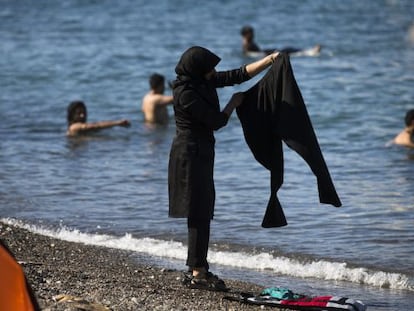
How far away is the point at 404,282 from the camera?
320 inches

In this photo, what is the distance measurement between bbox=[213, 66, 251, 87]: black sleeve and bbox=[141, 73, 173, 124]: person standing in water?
9.15m

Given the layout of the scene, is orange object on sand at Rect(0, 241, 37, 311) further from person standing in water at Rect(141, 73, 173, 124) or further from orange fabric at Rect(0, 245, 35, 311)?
person standing in water at Rect(141, 73, 173, 124)

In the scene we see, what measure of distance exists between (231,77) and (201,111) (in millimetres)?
305

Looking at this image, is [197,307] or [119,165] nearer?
[197,307]

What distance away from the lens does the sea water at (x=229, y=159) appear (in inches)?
355

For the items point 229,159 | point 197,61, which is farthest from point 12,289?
point 229,159

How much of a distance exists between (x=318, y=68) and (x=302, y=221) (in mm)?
12362

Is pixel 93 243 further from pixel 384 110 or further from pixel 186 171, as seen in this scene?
pixel 384 110

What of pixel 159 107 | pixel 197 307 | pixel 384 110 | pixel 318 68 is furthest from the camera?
pixel 318 68

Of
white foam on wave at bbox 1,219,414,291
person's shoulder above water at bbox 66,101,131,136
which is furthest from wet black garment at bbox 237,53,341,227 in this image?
person's shoulder above water at bbox 66,101,131,136

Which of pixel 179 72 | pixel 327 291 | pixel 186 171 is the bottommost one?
pixel 327 291

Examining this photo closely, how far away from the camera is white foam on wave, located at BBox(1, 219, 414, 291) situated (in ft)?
27.1

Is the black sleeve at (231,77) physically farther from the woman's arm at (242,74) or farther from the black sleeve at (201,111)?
the black sleeve at (201,111)

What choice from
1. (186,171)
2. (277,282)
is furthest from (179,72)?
(277,282)
